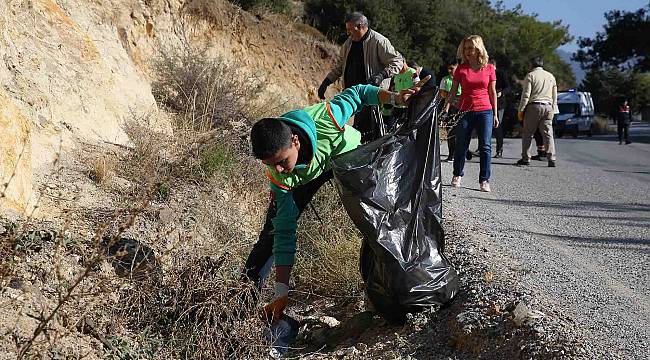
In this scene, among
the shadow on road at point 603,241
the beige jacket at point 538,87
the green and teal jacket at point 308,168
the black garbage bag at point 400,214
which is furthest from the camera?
the beige jacket at point 538,87

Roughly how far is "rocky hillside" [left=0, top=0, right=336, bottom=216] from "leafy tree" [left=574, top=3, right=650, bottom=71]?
33234 millimetres

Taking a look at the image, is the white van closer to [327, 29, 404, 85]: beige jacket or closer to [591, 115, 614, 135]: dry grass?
[591, 115, 614, 135]: dry grass

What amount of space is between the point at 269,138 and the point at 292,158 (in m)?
0.21

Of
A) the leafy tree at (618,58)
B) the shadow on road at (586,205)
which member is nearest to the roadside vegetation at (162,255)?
the shadow on road at (586,205)

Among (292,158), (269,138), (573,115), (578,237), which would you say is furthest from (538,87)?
(573,115)

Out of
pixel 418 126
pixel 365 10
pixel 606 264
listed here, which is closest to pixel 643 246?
pixel 606 264

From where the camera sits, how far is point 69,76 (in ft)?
26.7

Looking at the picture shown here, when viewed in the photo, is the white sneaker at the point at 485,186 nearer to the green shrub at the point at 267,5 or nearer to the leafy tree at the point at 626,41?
the green shrub at the point at 267,5

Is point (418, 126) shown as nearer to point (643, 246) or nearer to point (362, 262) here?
point (362, 262)

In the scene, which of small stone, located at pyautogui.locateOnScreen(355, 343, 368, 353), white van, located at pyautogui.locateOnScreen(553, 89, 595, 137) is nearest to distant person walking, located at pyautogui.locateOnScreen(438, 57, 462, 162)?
small stone, located at pyautogui.locateOnScreen(355, 343, 368, 353)

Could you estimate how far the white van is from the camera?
3127cm

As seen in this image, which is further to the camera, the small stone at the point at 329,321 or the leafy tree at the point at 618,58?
the leafy tree at the point at 618,58

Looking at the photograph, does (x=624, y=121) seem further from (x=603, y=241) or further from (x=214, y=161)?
(x=214, y=161)

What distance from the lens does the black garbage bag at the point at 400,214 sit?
14.8 ft
